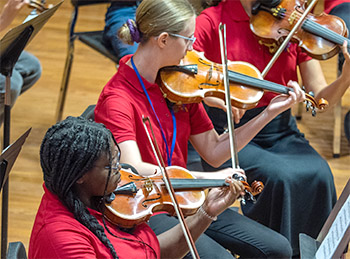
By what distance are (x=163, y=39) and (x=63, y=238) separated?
0.68m

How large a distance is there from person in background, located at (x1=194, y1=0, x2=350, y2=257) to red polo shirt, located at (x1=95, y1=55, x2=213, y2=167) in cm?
29

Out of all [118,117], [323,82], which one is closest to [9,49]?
[118,117]

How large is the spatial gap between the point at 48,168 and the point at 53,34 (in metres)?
2.88

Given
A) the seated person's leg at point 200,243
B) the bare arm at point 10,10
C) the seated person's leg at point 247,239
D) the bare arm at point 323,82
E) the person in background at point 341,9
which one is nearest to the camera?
the seated person's leg at point 200,243

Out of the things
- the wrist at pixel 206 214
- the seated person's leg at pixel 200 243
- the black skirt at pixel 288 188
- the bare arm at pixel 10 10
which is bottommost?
the black skirt at pixel 288 188

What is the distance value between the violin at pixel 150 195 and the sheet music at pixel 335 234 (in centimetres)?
23

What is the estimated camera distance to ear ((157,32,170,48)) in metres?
1.55

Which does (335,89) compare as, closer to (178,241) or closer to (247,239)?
(247,239)

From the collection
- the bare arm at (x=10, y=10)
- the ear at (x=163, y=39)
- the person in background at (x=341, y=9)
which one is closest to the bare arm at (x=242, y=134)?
the ear at (x=163, y=39)

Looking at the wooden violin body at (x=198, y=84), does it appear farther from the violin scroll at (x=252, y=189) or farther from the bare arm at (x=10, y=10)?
the bare arm at (x=10, y=10)

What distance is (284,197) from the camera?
1.89 m

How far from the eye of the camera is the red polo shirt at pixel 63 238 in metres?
1.08

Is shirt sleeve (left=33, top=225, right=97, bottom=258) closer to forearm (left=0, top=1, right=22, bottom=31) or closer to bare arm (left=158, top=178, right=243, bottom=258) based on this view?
bare arm (left=158, top=178, right=243, bottom=258)

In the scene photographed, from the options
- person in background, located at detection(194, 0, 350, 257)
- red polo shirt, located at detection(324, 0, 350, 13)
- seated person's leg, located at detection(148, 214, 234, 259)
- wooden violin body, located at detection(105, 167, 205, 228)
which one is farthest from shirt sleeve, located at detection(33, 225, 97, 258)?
red polo shirt, located at detection(324, 0, 350, 13)
